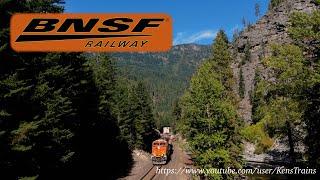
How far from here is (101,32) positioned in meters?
14.1

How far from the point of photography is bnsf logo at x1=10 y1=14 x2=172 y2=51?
14.1 metres

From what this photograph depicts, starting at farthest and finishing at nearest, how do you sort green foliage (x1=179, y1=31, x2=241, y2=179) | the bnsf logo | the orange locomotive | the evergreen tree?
the orange locomotive, green foliage (x1=179, y1=31, x2=241, y2=179), the evergreen tree, the bnsf logo

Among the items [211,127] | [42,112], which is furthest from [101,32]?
[211,127]

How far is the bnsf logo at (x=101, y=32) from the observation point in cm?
1412

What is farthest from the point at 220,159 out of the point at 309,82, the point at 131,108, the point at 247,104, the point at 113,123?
the point at 247,104

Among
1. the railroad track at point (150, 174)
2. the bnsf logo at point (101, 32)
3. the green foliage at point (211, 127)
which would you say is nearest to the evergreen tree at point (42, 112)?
the railroad track at point (150, 174)

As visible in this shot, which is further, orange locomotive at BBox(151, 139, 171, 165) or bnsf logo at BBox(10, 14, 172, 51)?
orange locomotive at BBox(151, 139, 171, 165)

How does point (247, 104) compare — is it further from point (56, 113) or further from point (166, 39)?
point (166, 39)

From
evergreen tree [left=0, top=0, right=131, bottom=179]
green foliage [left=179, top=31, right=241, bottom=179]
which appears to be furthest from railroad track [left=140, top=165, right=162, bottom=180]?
green foliage [left=179, top=31, right=241, bottom=179]

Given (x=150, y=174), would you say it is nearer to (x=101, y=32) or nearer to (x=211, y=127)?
(x=211, y=127)

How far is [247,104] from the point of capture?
160 meters

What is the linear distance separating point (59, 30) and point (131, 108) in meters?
66.1

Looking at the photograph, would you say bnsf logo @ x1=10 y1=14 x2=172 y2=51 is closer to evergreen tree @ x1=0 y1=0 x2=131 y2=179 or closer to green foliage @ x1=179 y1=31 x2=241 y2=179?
evergreen tree @ x1=0 y1=0 x2=131 y2=179

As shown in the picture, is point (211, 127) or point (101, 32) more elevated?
point (101, 32)
